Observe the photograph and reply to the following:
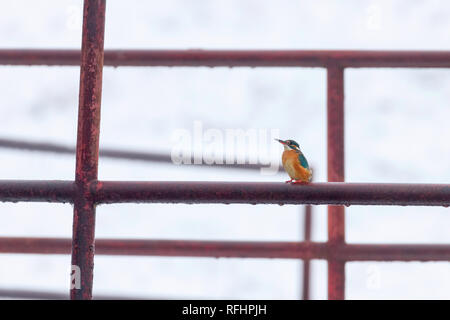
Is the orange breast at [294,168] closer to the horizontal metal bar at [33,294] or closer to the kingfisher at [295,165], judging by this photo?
the kingfisher at [295,165]

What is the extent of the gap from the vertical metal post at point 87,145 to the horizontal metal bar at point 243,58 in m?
0.57

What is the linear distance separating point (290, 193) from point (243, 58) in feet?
2.34

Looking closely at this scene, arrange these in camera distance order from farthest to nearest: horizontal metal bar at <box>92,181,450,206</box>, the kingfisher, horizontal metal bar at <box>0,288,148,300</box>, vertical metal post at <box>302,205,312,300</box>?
horizontal metal bar at <box>0,288,148,300</box> → vertical metal post at <box>302,205,312,300</box> → the kingfisher → horizontal metal bar at <box>92,181,450,206</box>

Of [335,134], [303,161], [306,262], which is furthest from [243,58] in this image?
[306,262]

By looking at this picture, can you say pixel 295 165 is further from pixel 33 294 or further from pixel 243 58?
pixel 33 294

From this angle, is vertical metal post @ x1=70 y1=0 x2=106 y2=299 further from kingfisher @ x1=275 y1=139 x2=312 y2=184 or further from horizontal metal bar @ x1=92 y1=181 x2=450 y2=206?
kingfisher @ x1=275 y1=139 x2=312 y2=184

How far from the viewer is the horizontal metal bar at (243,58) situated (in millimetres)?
1299

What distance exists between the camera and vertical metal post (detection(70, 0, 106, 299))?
2.57 ft

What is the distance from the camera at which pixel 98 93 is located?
821 mm

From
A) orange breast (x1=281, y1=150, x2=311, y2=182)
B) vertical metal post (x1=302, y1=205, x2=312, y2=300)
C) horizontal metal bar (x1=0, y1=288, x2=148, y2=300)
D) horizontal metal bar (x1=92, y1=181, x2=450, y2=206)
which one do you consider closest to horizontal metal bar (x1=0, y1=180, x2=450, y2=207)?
horizontal metal bar (x1=92, y1=181, x2=450, y2=206)

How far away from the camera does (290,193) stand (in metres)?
0.76

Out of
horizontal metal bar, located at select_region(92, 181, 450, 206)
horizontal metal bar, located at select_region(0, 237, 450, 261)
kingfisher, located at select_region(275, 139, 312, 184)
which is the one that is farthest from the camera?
horizontal metal bar, located at select_region(0, 237, 450, 261)
